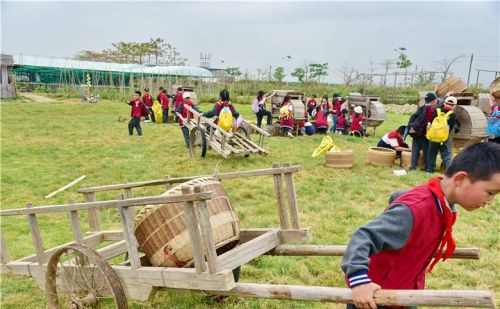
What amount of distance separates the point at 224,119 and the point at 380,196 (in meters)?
4.33

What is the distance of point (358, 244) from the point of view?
1.99 meters

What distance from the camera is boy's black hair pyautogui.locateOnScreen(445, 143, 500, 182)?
78.8 inches

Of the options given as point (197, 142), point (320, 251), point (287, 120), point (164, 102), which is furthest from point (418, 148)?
point (164, 102)

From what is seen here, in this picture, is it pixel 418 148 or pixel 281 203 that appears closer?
pixel 281 203

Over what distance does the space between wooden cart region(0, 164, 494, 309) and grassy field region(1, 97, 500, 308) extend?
0.69 metres

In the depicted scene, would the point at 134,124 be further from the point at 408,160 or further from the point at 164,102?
the point at 408,160

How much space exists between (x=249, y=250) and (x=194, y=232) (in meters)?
0.64

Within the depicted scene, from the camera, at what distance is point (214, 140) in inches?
443

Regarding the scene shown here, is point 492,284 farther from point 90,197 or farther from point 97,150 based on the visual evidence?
point 97,150

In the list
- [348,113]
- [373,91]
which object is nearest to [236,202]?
[348,113]

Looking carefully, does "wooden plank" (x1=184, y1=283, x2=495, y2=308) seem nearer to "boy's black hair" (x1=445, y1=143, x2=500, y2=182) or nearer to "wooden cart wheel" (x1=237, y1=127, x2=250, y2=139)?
"boy's black hair" (x1=445, y1=143, x2=500, y2=182)

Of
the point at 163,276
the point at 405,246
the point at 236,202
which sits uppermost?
the point at 405,246

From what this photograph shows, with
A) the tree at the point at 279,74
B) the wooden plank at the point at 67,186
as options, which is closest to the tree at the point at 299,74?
the tree at the point at 279,74

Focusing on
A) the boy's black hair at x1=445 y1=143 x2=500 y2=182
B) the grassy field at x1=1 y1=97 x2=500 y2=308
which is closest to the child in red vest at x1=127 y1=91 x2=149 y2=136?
the grassy field at x1=1 y1=97 x2=500 y2=308
